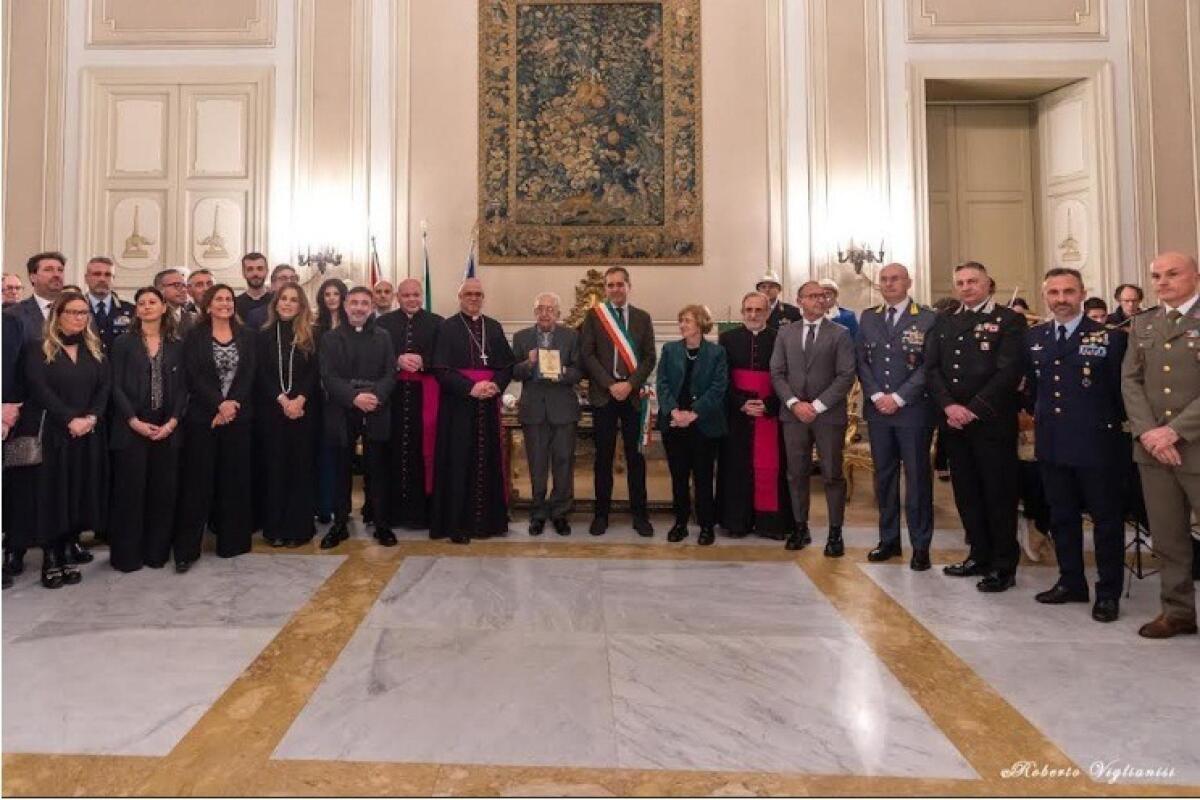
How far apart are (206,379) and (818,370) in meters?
3.35

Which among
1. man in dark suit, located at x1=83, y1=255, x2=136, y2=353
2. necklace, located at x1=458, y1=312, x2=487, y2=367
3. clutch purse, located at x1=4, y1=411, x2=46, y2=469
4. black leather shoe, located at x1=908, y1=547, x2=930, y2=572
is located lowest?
black leather shoe, located at x1=908, y1=547, x2=930, y2=572

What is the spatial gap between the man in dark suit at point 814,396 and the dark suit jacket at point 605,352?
79cm

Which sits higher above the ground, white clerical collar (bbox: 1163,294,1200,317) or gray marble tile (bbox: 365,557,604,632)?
white clerical collar (bbox: 1163,294,1200,317)

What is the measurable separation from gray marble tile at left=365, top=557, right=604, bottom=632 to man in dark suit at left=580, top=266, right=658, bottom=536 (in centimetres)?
75

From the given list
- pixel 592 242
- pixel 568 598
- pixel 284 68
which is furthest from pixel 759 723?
pixel 284 68

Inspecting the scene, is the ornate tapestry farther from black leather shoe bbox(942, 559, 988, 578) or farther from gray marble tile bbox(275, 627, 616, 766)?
gray marble tile bbox(275, 627, 616, 766)

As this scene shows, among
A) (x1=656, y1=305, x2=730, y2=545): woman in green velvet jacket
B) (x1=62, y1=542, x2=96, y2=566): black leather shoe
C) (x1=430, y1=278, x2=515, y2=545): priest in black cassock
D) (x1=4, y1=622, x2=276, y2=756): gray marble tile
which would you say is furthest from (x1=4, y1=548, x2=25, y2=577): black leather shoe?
(x1=656, y1=305, x2=730, y2=545): woman in green velvet jacket

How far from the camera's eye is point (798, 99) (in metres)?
7.25

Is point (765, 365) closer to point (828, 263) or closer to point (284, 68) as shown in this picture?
point (828, 263)

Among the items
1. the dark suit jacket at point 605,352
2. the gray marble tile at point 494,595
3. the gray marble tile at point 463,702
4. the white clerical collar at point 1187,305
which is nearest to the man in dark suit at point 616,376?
the dark suit jacket at point 605,352

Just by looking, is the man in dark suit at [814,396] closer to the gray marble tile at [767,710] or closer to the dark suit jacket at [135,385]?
the gray marble tile at [767,710]

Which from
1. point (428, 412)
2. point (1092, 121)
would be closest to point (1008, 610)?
point (428, 412)

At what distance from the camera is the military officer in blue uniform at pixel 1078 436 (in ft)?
10.4

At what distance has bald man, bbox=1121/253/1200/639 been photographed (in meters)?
2.84
